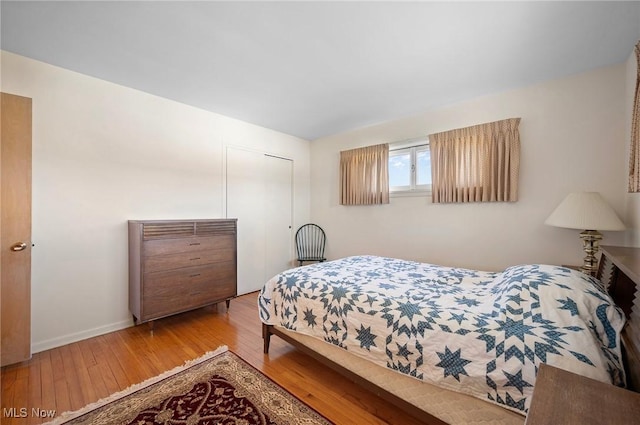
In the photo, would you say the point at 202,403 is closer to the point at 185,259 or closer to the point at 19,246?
the point at 185,259

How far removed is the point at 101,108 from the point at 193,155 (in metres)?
0.91

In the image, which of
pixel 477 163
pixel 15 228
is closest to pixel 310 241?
pixel 477 163

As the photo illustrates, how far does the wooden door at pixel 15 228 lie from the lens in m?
1.85

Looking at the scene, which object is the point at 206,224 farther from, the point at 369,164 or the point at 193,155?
the point at 369,164

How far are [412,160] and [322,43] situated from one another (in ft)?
6.43

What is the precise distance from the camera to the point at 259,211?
3.78 m

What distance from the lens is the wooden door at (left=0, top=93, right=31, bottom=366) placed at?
1848 mm

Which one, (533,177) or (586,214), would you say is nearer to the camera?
(586,214)

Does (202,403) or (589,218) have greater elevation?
(589,218)

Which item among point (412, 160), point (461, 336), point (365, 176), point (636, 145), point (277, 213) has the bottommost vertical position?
point (461, 336)

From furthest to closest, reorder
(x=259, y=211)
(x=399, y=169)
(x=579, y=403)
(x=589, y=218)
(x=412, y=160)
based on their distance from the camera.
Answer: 1. (x=259, y=211)
2. (x=399, y=169)
3. (x=412, y=160)
4. (x=589, y=218)
5. (x=579, y=403)

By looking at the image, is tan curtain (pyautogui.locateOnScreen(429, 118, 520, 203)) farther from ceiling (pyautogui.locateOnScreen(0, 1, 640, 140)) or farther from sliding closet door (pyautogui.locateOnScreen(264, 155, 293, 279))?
sliding closet door (pyautogui.locateOnScreen(264, 155, 293, 279))

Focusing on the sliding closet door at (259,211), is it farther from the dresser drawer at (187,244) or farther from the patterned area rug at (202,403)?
the patterned area rug at (202,403)

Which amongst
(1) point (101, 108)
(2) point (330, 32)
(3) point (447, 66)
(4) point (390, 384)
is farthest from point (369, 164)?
(1) point (101, 108)
